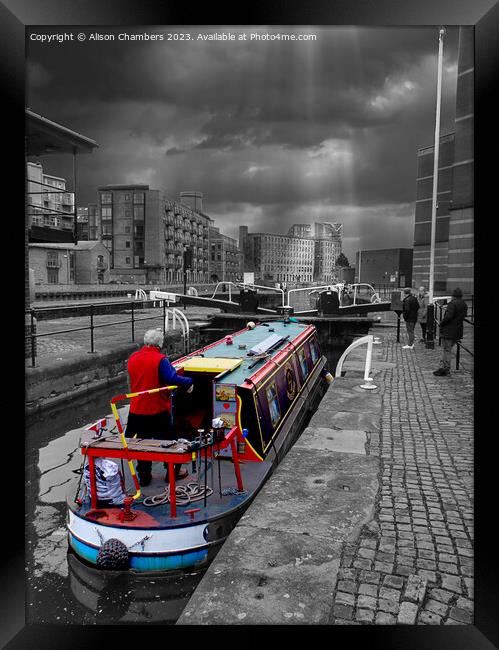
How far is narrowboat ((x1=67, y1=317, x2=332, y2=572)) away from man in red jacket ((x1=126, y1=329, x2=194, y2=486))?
0.23 meters

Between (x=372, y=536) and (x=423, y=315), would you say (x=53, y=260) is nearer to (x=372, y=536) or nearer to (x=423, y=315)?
(x=423, y=315)

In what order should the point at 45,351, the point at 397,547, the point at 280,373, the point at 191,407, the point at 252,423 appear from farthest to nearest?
the point at 45,351 < the point at 280,373 < the point at 191,407 < the point at 252,423 < the point at 397,547

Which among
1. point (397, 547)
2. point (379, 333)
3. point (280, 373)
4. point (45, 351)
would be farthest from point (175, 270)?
point (397, 547)

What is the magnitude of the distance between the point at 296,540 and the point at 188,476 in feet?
7.03

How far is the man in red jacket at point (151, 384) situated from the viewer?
5004 millimetres

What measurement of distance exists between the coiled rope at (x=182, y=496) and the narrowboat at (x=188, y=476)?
0.01 metres

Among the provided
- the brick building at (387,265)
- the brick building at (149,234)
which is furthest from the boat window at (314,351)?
the brick building at (387,265)

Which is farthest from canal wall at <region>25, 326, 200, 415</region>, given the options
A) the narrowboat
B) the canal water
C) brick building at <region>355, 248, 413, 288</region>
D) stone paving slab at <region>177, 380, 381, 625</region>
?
brick building at <region>355, 248, 413, 288</region>

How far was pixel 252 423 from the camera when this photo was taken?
6.36m

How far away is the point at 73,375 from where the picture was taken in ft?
39.4
